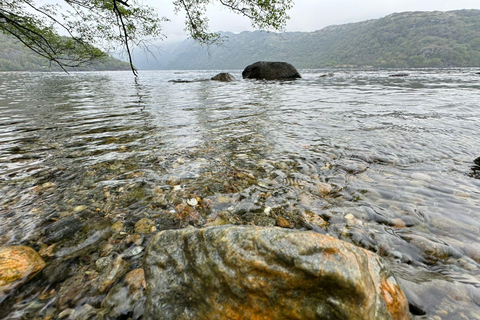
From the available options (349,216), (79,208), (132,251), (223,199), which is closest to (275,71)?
(223,199)

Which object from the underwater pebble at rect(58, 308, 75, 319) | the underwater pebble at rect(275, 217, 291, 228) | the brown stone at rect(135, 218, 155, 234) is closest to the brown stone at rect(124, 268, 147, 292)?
the underwater pebble at rect(58, 308, 75, 319)

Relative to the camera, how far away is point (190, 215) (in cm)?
306

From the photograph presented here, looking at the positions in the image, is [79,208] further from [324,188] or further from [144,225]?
[324,188]

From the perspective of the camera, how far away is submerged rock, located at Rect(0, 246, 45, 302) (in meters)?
1.88

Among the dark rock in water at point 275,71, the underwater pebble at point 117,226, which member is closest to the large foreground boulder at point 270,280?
the underwater pebble at point 117,226

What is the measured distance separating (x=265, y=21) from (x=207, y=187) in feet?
36.8

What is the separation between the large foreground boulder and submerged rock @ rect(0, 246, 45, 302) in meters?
1.17

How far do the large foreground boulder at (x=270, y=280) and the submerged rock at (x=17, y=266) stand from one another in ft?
3.83

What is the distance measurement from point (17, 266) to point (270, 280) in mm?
2348

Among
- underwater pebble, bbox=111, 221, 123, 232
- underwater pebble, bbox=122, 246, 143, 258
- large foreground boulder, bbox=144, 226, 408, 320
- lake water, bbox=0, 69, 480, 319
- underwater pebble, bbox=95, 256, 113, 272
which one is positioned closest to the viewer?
large foreground boulder, bbox=144, 226, 408, 320

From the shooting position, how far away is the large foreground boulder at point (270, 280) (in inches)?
56.5

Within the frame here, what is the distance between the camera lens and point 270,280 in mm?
1533

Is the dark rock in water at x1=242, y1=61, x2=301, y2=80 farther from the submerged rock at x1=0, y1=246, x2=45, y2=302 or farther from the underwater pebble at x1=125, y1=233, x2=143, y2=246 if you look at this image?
the submerged rock at x1=0, y1=246, x2=45, y2=302

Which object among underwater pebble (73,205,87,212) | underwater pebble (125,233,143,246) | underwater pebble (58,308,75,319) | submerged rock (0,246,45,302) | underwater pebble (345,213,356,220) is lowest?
underwater pebble (345,213,356,220)
